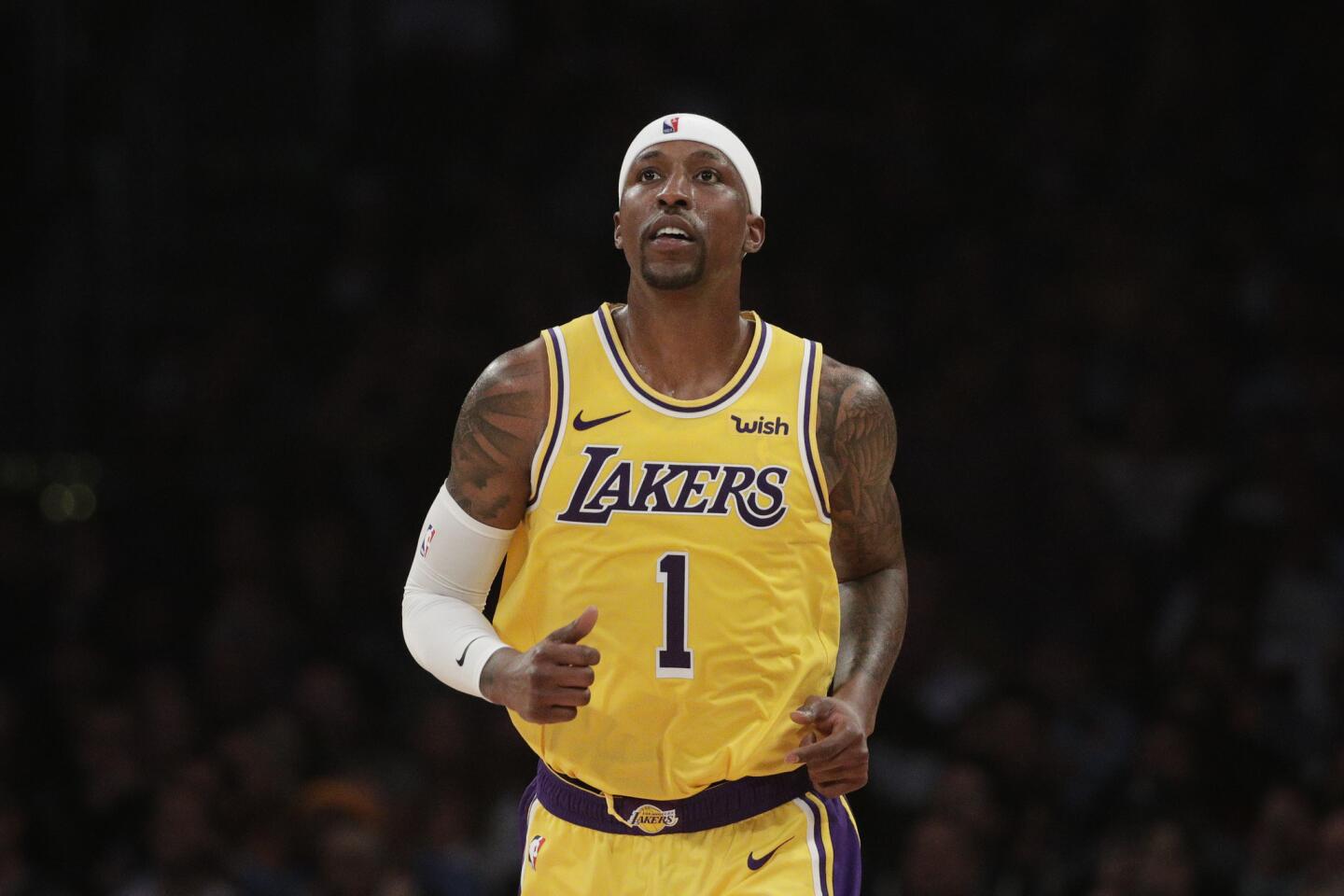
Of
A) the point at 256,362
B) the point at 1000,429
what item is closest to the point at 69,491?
the point at 256,362

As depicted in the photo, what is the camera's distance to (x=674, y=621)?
4.37 meters

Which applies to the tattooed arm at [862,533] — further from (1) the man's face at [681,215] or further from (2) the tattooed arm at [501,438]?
(2) the tattooed arm at [501,438]

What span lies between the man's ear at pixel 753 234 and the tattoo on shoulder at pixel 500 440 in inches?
24.4

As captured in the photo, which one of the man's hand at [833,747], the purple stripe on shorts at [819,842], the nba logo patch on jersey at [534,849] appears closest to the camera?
the man's hand at [833,747]

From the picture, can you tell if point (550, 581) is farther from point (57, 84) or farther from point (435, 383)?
point (57, 84)

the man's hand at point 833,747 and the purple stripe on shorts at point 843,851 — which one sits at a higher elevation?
the man's hand at point 833,747

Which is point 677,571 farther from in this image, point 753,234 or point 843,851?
point 753,234

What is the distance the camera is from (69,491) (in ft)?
32.4

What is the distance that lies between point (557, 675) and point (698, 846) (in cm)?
69

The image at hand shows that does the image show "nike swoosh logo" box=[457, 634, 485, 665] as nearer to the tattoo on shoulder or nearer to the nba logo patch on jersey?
the tattoo on shoulder

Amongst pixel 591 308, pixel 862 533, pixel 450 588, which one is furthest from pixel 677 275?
pixel 591 308

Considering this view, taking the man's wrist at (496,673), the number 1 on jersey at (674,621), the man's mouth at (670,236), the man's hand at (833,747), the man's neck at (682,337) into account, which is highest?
the man's mouth at (670,236)

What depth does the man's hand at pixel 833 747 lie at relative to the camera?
4188 mm

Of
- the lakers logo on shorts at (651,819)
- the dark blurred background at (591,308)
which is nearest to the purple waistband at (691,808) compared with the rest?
the lakers logo on shorts at (651,819)
